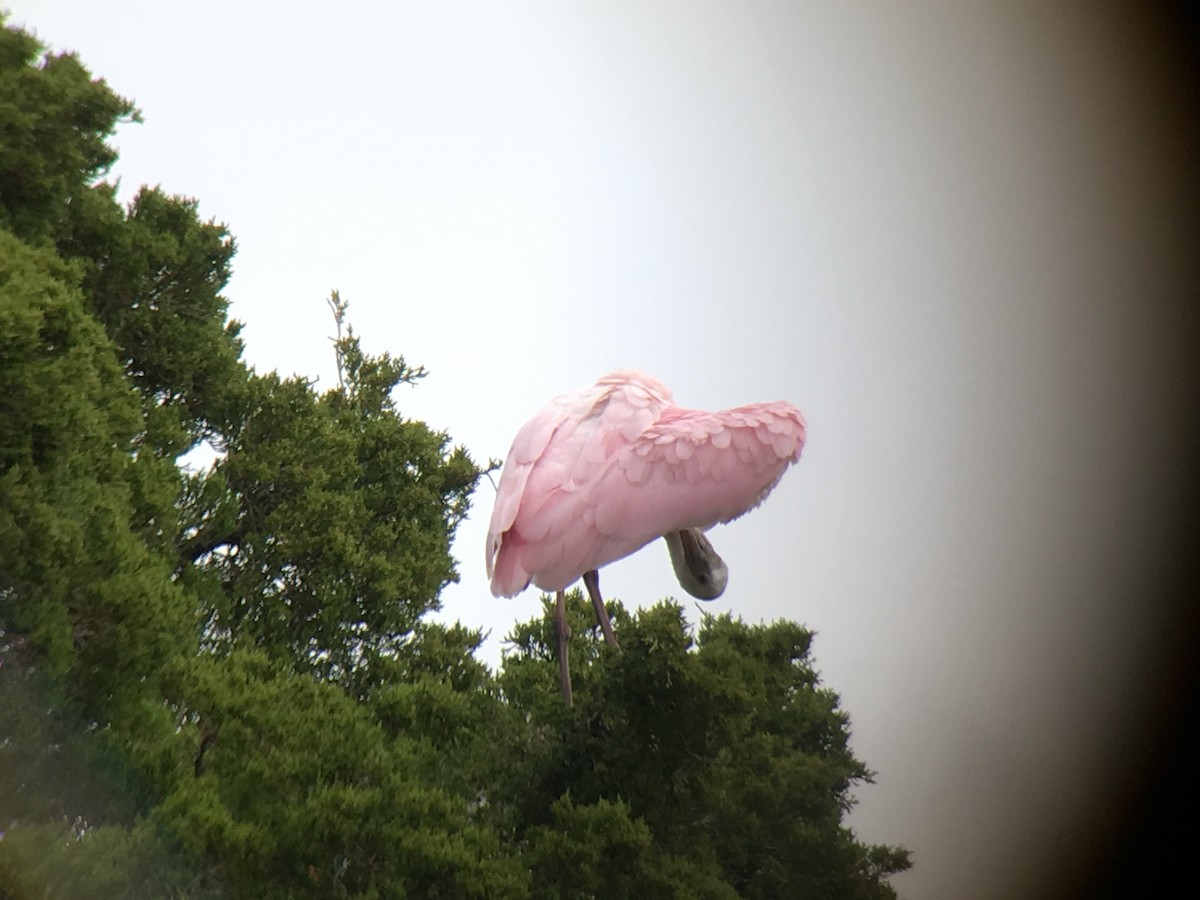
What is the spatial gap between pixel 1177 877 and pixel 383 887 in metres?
3.29

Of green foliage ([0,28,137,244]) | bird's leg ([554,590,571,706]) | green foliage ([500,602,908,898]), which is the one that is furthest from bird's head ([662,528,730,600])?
green foliage ([0,28,137,244])

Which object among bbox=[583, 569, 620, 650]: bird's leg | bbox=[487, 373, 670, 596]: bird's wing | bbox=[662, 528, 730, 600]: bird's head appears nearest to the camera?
bbox=[487, 373, 670, 596]: bird's wing

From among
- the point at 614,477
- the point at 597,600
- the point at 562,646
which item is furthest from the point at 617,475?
the point at 562,646

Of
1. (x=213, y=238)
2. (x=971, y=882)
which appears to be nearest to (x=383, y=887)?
(x=971, y=882)

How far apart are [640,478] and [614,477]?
0.31ft

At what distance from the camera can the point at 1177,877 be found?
5.16 meters

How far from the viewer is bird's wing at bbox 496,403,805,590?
430cm

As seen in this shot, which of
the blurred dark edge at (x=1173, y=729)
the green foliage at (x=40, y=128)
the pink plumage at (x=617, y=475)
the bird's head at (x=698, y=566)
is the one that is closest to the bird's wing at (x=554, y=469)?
the pink plumage at (x=617, y=475)

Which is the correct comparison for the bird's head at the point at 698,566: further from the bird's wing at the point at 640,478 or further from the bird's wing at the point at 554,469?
the bird's wing at the point at 554,469

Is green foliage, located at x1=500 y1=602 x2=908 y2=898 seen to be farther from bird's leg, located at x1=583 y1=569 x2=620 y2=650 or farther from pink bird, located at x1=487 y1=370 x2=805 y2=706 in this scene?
pink bird, located at x1=487 y1=370 x2=805 y2=706

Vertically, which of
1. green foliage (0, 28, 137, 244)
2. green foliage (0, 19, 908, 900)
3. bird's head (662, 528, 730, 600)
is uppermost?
green foliage (0, 28, 137, 244)

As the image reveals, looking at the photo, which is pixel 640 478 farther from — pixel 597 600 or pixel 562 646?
pixel 562 646

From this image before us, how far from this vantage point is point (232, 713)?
4680 mm

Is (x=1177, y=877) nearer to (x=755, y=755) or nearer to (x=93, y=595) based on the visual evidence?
(x=755, y=755)
